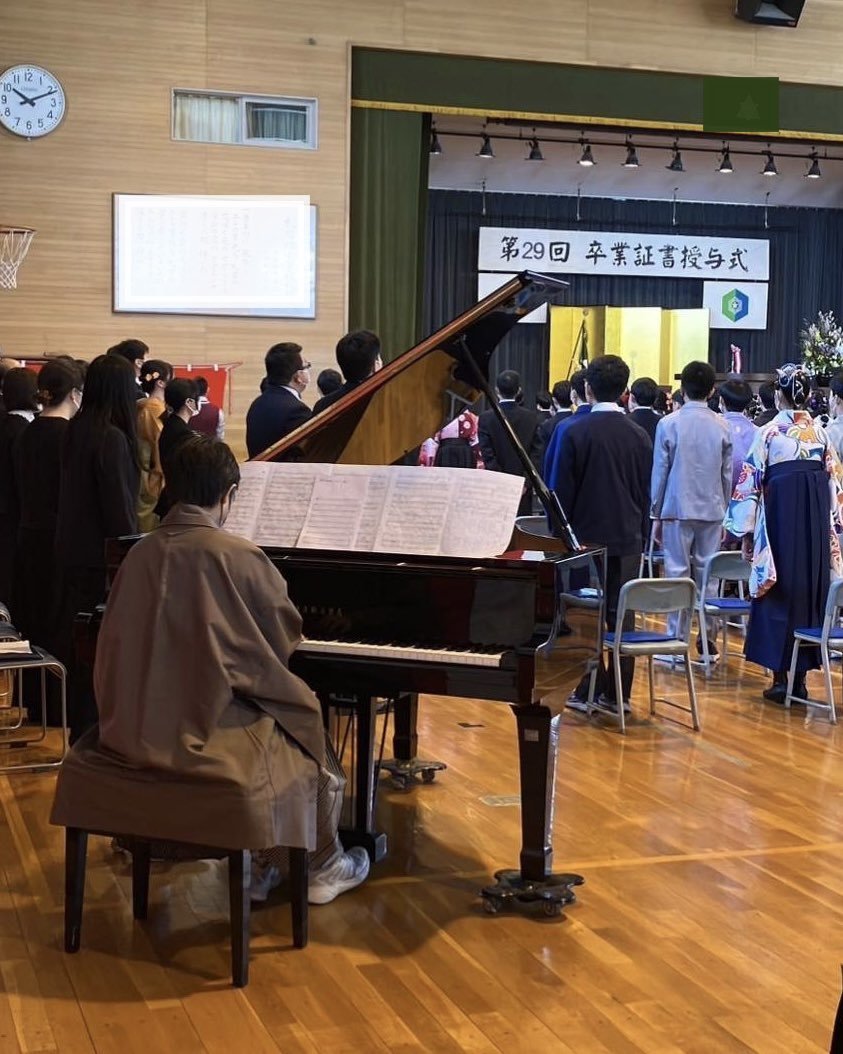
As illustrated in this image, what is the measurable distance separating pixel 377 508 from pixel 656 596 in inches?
90.4

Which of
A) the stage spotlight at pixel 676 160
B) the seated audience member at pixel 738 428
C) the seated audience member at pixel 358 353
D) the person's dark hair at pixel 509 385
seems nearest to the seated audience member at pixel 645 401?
the seated audience member at pixel 738 428

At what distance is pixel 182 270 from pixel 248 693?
25.2 feet

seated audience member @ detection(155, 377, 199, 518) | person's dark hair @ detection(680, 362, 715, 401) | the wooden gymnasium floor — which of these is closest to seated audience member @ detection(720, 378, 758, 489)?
person's dark hair @ detection(680, 362, 715, 401)

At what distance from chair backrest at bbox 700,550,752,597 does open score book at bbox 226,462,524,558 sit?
334 cm

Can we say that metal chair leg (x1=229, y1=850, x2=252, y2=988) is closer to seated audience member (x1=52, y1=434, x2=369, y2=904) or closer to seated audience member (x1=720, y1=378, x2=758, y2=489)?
seated audience member (x1=52, y1=434, x2=369, y2=904)

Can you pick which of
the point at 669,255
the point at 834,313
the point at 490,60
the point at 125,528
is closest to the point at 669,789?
the point at 125,528

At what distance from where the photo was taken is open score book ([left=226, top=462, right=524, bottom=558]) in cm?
361

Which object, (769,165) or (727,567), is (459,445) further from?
(769,165)

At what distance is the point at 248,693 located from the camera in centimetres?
312

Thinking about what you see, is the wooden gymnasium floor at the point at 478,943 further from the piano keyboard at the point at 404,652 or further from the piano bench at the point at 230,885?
the piano keyboard at the point at 404,652

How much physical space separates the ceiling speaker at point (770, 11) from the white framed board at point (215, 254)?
4048 millimetres

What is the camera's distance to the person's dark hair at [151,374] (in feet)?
22.5

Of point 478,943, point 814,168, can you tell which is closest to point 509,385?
point 478,943

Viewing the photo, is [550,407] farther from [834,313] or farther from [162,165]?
[834,313]
